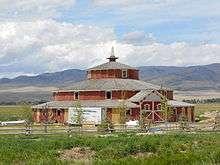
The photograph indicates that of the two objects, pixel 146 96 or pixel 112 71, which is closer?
pixel 146 96

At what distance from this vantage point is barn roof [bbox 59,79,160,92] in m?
78.6

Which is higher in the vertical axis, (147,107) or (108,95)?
(108,95)

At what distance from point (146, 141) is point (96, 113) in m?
38.6

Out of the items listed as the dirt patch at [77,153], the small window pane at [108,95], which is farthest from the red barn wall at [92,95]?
the dirt patch at [77,153]

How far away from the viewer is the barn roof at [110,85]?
258 ft

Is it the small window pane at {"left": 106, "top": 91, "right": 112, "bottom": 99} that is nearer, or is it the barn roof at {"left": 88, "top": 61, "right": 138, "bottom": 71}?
the small window pane at {"left": 106, "top": 91, "right": 112, "bottom": 99}

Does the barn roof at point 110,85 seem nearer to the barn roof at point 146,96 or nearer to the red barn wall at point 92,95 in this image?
the red barn wall at point 92,95

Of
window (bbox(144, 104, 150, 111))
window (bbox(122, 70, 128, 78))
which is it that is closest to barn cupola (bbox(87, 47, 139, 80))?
window (bbox(122, 70, 128, 78))

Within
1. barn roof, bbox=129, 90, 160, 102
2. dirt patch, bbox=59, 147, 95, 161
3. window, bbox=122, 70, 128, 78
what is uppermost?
window, bbox=122, 70, 128, 78

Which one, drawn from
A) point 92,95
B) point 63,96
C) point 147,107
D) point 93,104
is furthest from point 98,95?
point 63,96

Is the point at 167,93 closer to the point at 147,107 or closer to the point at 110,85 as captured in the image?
the point at 147,107

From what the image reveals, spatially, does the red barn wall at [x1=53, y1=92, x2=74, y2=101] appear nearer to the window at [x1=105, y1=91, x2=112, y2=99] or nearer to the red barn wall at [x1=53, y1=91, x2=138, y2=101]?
the red barn wall at [x1=53, y1=91, x2=138, y2=101]

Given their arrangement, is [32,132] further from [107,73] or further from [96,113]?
[107,73]

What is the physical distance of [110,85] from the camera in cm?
7925
